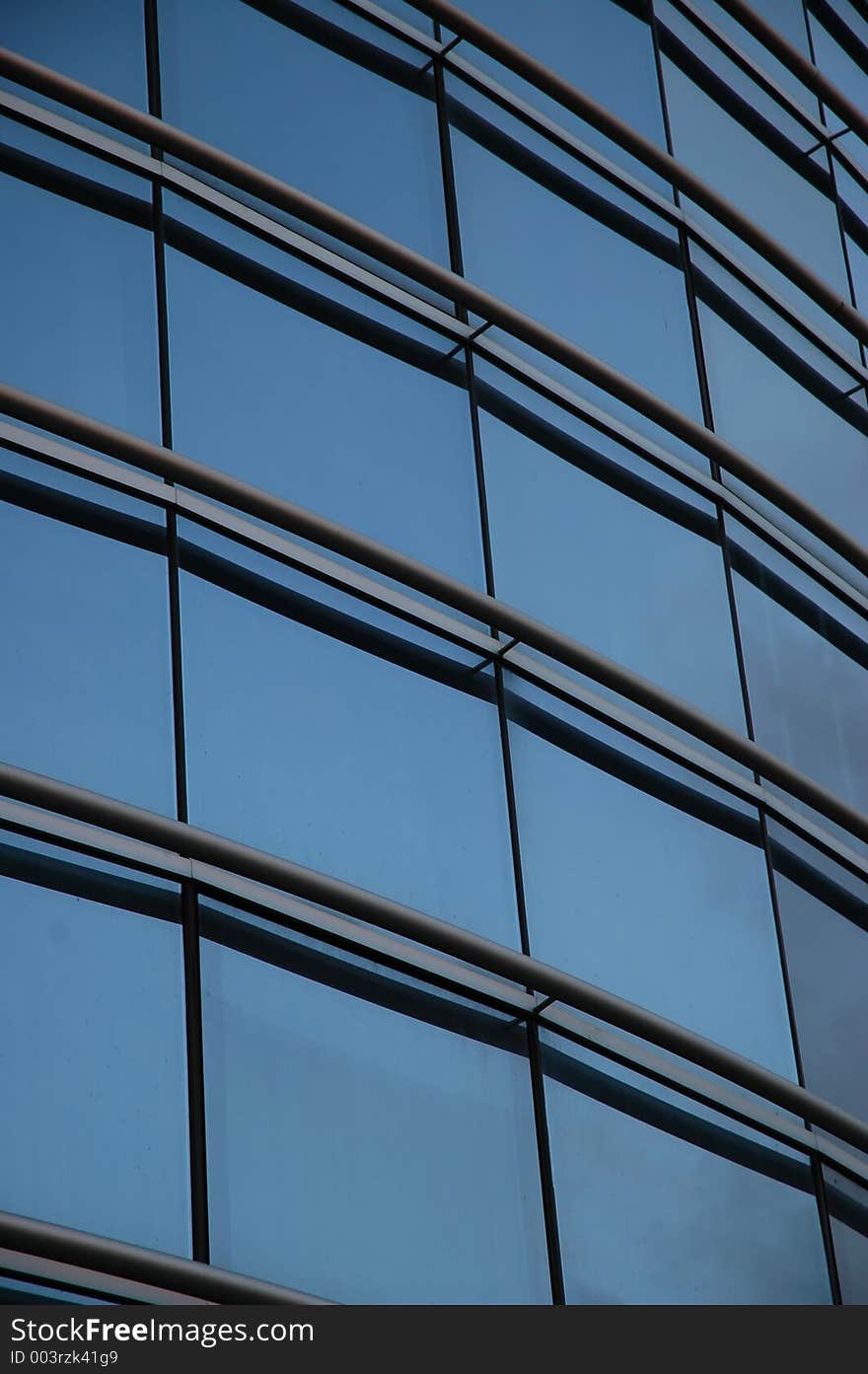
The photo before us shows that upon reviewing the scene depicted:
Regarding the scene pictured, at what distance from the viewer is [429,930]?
47.5 ft

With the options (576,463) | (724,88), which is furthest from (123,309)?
(724,88)

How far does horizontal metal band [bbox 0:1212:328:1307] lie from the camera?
39.9 feet

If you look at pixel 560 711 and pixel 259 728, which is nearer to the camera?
pixel 259 728

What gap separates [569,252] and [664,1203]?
29.3ft

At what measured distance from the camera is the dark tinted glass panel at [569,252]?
19391 millimetres

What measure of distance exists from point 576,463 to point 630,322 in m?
2.09

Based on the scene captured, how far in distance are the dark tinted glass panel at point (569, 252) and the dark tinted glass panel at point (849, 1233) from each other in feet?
24.1

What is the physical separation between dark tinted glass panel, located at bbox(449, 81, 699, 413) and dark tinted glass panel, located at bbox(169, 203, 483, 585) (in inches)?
62.9

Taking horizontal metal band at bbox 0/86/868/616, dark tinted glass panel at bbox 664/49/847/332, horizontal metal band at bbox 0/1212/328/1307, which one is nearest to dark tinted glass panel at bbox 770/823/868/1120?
horizontal metal band at bbox 0/86/868/616

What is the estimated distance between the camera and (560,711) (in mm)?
17359

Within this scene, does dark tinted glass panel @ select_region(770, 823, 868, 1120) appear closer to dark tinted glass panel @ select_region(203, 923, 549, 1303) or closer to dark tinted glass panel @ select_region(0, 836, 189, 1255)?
dark tinted glass panel @ select_region(203, 923, 549, 1303)

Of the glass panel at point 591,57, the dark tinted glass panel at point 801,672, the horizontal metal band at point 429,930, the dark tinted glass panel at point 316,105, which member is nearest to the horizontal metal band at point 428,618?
the dark tinted glass panel at point 801,672

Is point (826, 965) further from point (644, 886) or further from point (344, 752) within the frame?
point (344, 752)
